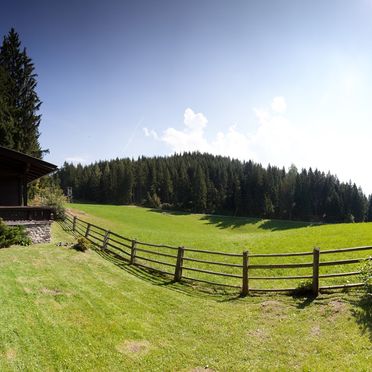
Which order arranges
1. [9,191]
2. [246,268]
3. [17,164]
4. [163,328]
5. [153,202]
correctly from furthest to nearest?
1. [153,202]
2. [9,191]
3. [17,164]
4. [246,268]
5. [163,328]

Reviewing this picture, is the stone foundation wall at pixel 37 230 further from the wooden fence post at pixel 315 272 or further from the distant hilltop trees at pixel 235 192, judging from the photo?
the distant hilltop trees at pixel 235 192

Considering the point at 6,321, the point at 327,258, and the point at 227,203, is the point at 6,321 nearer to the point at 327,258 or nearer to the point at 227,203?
the point at 327,258

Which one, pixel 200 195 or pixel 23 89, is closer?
pixel 23 89

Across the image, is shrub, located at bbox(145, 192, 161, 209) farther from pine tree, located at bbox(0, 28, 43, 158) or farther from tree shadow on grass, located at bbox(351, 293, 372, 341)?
tree shadow on grass, located at bbox(351, 293, 372, 341)

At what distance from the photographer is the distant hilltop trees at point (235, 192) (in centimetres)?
9350

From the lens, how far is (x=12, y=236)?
15.1 metres

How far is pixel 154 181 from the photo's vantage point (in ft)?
362

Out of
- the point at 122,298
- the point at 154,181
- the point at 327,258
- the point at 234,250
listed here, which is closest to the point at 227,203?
the point at 154,181

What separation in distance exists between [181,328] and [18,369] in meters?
4.21

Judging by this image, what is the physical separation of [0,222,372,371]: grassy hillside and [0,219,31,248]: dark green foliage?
303 cm

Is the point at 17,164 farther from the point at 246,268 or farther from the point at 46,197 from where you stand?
the point at 46,197

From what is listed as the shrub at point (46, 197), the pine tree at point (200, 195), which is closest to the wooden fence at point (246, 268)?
the shrub at point (46, 197)

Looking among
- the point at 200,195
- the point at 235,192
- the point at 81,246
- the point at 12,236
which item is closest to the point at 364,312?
the point at 81,246

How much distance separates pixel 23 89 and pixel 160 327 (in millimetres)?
32777
